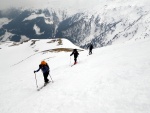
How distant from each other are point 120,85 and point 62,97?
4.31m

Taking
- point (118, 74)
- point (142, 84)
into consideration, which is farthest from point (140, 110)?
point (118, 74)

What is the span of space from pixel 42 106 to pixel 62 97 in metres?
1.57

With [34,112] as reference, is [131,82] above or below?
above

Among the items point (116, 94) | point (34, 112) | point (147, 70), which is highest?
point (147, 70)

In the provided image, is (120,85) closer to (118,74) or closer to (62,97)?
(118,74)

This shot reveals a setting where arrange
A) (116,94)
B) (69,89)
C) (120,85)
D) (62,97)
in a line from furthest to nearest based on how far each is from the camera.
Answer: (69,89)
(62,97)
(120,85)
(116,94)

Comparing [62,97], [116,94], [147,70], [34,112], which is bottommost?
[34,112]

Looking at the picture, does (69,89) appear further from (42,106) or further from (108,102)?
(108,102)

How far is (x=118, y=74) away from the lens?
13133 mm

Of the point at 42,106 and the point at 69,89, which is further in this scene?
the point at 69,89

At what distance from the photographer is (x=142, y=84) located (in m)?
10.6

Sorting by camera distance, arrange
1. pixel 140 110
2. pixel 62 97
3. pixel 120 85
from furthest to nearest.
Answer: pixel 62 97 < pixel 120 85 < pixel 140 110

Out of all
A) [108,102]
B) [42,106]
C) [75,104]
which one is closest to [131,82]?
[108,102]

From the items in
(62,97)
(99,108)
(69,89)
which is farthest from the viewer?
(69,89)
